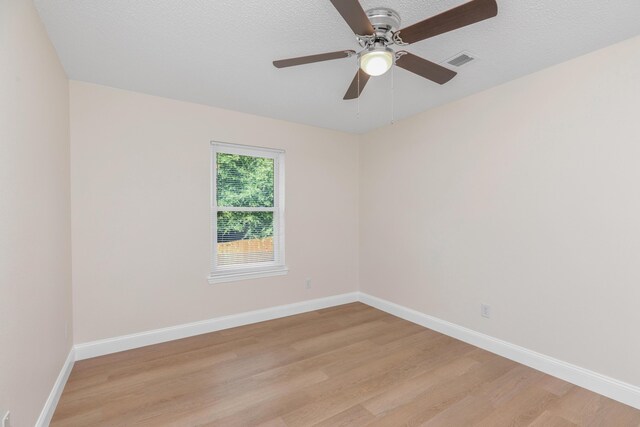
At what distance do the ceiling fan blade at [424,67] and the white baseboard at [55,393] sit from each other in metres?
2.92

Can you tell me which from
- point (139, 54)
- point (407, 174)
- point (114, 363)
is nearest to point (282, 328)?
point (114, 363)

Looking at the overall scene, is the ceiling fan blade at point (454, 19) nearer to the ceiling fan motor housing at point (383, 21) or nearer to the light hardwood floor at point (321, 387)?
the ceiling fan motor housing at point (383, 21)

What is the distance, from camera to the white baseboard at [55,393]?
1.78 meters

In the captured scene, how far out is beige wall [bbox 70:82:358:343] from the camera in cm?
272

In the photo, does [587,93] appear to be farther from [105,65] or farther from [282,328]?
[105,65]

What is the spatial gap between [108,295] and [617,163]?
4.21 m

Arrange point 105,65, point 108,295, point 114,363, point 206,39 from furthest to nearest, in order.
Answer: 1. point 108,295
2. point 114,363
3. point 105,65
4. point 206,39

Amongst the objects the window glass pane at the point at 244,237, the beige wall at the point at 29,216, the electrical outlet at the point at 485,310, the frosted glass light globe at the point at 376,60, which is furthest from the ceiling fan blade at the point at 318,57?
the electrical outlet at the point at 485,310

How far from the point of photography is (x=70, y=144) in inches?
104

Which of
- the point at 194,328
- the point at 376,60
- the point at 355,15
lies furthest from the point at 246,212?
Result: the point at 355,15

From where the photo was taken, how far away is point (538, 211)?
2529mm

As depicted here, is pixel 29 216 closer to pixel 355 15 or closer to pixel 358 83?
pixel 355 15

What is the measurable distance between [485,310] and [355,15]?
275 cm

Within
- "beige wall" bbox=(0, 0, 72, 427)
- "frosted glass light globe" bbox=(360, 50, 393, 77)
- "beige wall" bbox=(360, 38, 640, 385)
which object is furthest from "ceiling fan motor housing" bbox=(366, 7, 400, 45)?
"beige wall" bbox=(0, 0, 72, 427)
